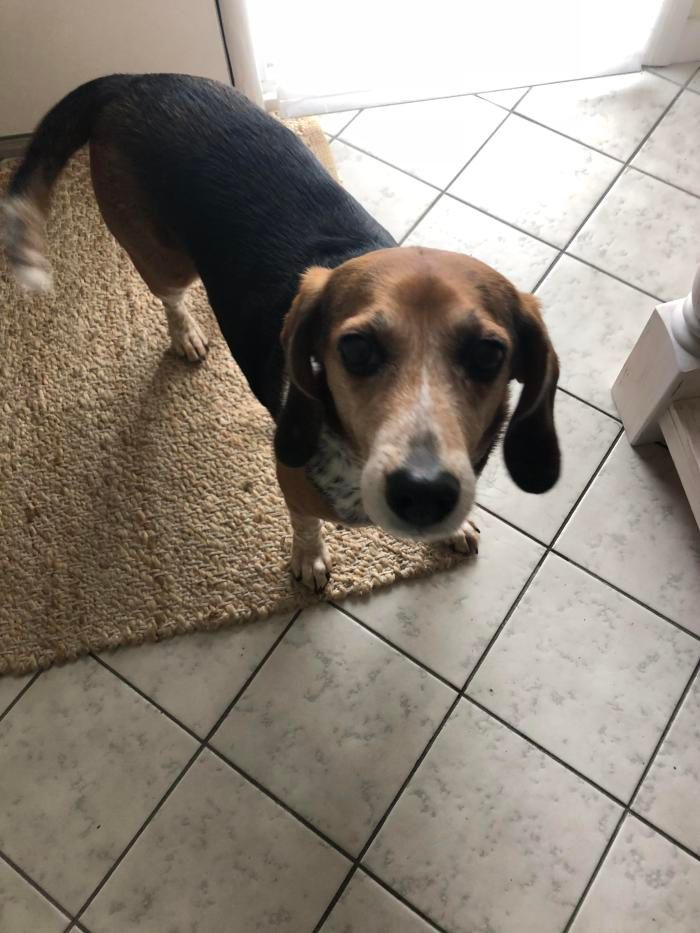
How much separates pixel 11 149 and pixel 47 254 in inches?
23.1

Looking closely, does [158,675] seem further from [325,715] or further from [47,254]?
[47,254]

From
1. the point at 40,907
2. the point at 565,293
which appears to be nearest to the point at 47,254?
the point at 565,293

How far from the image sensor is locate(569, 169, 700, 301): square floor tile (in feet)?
8.36

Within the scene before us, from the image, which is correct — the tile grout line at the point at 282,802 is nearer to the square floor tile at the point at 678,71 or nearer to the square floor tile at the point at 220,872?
the square floor tile at the point at 220,872

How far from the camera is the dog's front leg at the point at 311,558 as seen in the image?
199 centimetres

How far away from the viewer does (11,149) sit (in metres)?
2.93

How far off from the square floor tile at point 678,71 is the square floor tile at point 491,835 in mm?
2468

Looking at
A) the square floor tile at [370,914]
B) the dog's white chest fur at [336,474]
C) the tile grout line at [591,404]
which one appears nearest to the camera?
the dog's white chest fur at [336,474]

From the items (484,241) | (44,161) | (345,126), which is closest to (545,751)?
(484,241)

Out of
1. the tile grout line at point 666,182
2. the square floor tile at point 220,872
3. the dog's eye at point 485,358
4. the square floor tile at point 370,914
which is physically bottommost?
the square floor tile at point 370,914

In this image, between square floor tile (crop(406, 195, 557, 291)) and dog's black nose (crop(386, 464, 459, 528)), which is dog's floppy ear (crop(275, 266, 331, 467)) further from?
square floor tile (crop(406, 195, 557, 291))

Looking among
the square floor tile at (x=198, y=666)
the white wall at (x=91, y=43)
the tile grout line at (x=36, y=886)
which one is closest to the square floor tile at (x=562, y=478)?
the square floor tile at (x=198, y=666)

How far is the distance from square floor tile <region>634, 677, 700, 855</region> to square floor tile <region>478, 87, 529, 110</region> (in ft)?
7.15

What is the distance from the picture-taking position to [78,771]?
6.39 feet
